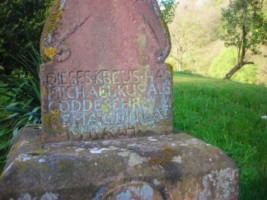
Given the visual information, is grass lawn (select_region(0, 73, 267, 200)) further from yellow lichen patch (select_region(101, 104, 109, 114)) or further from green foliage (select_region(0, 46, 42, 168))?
yellow lichen patch (select_region(101, 104, 109, 114))

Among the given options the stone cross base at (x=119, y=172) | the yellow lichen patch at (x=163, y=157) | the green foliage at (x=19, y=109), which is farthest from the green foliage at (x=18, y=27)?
the yellow lichen patch at (x=163, y=157)

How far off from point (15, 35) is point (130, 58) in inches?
207

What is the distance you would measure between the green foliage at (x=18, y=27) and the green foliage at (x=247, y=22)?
39.7ft

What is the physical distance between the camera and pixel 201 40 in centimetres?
3081

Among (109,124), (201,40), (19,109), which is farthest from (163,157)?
(201,40)

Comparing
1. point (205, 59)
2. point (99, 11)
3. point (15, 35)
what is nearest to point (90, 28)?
point (99, 11)

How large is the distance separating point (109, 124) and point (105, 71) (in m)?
0.36

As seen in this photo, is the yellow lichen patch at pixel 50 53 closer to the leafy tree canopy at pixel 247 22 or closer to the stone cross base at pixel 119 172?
the stone cross base at pixel 119 172

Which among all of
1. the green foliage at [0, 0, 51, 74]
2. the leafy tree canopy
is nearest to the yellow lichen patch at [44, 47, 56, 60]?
the green foliage at [0, 0, 51, 74]

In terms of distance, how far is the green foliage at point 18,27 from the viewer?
6.89 meters

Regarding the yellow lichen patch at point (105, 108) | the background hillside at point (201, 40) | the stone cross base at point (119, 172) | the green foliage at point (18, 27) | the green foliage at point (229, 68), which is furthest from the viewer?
the background hillside at point (201, 40)

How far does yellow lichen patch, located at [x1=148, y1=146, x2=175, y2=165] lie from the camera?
1.98 metres

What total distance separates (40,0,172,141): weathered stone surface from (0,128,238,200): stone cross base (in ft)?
0.62

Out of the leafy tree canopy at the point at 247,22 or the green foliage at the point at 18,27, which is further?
the leafy tree canopy at the point at 247,22
